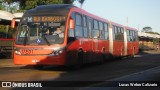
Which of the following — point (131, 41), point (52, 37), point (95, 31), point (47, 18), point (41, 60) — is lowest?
point (41, 60)

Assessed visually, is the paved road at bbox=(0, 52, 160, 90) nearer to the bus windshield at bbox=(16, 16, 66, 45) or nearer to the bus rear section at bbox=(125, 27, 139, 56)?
the bus windshield at bbox=(16, 16, 66, 45)

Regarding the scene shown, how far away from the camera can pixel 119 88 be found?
11.8m

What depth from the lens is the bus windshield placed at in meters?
18.2

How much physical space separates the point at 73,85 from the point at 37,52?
5358mm

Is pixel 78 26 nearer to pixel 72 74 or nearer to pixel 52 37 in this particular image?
pixel 52 37

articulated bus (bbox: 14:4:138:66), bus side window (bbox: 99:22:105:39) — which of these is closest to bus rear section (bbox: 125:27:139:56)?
bus side window (bbox: 99:22:105:39)

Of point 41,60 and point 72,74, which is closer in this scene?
point 72,74

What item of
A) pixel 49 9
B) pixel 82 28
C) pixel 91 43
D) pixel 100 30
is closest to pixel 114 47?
pixel 100 30

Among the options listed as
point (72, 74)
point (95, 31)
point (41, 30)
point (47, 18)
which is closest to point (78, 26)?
point (47, 18)

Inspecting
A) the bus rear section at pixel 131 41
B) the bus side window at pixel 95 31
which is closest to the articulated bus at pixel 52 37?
the bus side window at pixel 95 31

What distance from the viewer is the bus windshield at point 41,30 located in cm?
1819

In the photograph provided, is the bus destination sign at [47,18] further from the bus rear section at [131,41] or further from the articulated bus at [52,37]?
the bus rear section at [131,41]

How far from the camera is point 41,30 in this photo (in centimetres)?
1852

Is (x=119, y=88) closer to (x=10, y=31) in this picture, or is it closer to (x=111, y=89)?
(x=111, y=89)
